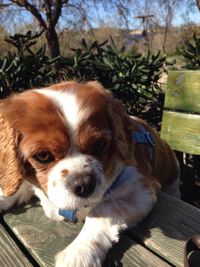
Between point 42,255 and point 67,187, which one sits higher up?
point 67,187

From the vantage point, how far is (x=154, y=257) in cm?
142

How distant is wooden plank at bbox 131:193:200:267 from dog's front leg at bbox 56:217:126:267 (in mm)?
117

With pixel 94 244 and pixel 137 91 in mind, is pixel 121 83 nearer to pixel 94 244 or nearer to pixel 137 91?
pixel 137 91

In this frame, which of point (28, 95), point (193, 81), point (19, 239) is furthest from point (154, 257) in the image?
point (193, 81)

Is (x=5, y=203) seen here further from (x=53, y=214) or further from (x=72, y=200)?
(x=72, y=200)

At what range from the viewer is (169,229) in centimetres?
159

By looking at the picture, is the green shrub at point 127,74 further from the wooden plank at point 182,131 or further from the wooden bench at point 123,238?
the wooden bench at point 123,238

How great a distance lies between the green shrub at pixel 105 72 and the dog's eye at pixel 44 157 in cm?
176

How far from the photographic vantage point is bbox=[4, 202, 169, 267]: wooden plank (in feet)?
4.68

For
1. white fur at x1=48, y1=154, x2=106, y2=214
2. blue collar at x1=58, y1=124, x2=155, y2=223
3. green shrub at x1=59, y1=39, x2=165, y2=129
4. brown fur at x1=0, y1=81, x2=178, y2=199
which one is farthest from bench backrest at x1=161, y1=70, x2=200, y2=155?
white fur at x1=48, y1=154, x2=106, y2=214

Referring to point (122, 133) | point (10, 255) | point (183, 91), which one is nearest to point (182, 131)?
point (183, 91)

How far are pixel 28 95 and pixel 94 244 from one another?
0.73m

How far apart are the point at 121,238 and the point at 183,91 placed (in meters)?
1.76

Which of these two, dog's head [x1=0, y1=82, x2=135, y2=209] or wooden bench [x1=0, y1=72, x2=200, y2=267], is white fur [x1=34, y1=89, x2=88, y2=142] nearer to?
dog's head [x1=0, y1=82, x2=135, y2=209]
